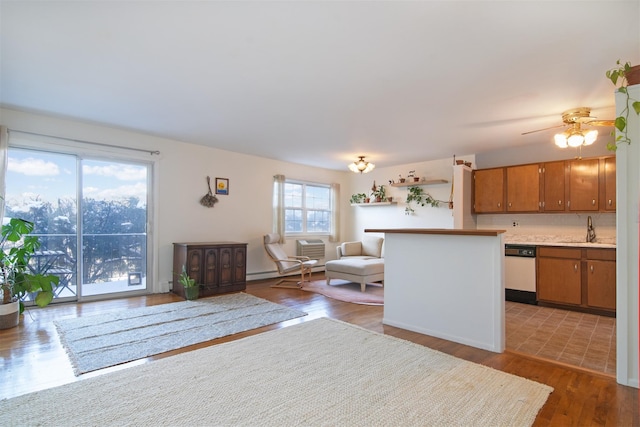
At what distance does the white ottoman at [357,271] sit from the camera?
5.47 m

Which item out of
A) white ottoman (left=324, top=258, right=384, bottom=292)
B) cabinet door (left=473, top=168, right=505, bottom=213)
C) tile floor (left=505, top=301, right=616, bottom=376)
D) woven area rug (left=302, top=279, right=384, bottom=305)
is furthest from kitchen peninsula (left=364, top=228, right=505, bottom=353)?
cabinet door (left=473, top=168, right=505, bottom=213)

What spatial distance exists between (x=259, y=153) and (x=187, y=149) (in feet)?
4.30

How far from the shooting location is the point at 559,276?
175 inches

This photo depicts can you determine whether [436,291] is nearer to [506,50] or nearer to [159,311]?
[506,50]

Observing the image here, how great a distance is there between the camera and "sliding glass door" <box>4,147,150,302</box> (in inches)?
163

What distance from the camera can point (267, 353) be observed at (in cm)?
270

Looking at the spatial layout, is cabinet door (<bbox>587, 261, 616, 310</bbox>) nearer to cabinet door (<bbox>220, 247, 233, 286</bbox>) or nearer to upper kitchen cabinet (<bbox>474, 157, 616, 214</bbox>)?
upper kitchen cabinet (<bbox>474, 157, 616, 214</bbox>)

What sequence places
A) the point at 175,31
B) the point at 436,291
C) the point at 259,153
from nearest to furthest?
1. the point at 175,31
2. the point at 436,291
3. the point at 259,153

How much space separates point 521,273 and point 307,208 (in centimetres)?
438

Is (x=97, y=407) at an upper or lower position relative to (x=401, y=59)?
lower

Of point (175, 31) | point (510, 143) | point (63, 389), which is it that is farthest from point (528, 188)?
point (63, 389)

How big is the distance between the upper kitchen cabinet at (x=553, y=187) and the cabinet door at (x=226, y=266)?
5.14m

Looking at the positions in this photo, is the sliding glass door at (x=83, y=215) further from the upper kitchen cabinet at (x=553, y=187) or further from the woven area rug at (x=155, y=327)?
the upper kitchen cabinet at (x=553, y=187)

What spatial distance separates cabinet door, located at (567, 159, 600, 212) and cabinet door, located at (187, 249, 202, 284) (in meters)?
5.71
